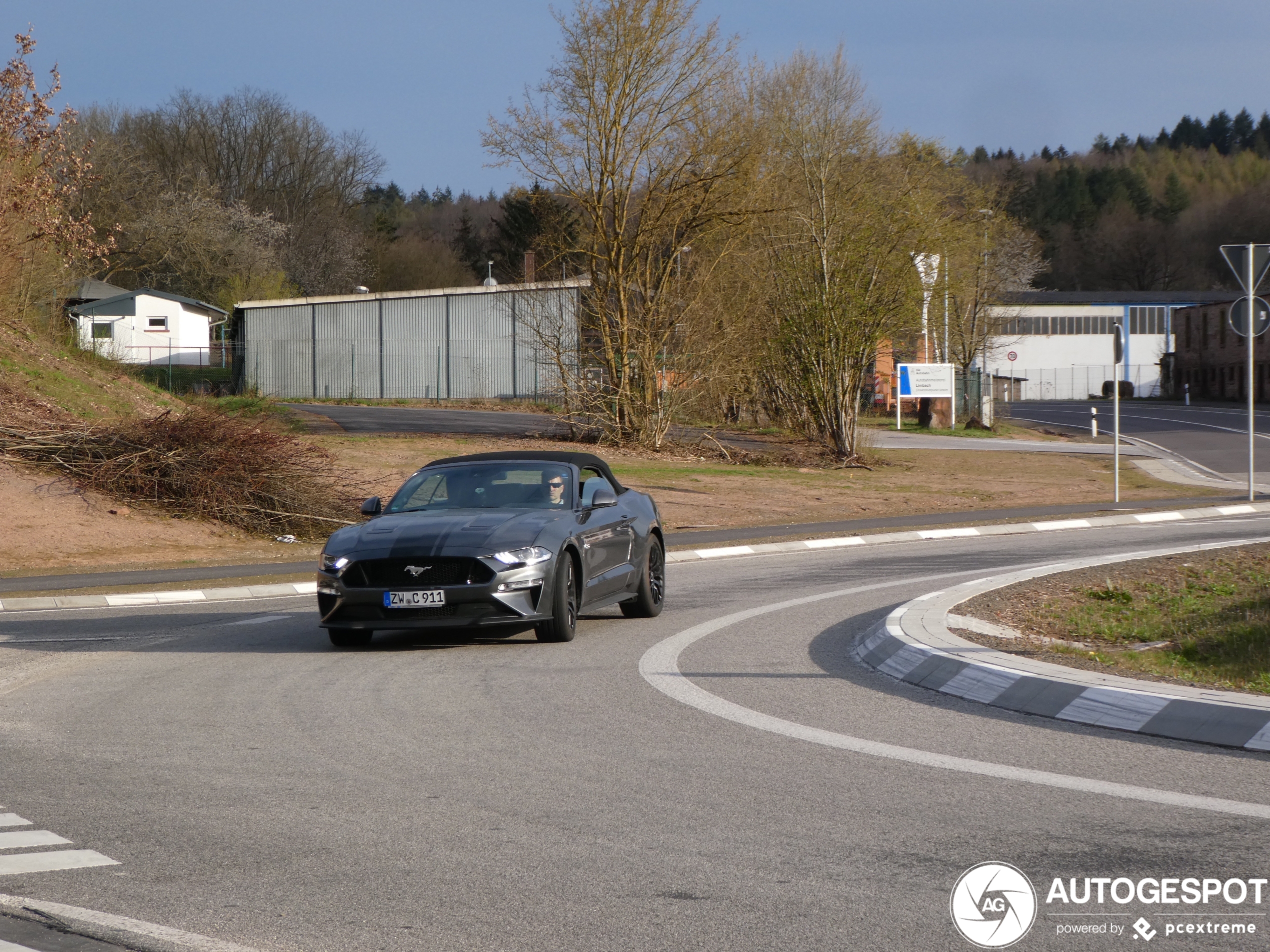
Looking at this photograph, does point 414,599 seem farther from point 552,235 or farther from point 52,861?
point 552,235

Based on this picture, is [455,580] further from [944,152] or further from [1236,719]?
[944,152]

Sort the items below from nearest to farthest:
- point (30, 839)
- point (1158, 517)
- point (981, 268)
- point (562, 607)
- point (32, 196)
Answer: point (30, 839)
point (562, 607)
point (1158, 517)
point (32, 196)
point (981, 268)

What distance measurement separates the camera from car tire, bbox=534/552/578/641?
1068 cm

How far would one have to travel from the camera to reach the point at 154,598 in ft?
50.1

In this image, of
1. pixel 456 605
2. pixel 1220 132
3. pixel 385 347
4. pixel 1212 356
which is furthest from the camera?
pixel 1220 132

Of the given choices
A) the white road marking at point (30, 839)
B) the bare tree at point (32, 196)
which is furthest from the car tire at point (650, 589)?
the bare tree at point (32, 196)

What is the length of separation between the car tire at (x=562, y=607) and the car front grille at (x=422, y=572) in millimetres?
615

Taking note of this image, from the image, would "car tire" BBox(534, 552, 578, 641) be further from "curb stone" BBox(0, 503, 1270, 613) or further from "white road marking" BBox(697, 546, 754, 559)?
"white road marking" BBox(697, 546, 754, 559)

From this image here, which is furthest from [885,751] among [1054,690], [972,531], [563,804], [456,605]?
[972,531]

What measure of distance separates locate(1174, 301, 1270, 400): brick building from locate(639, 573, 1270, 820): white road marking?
255 ft

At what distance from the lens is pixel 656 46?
35688 millimetres

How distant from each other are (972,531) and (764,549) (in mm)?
4410

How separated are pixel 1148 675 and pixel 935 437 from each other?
132ft

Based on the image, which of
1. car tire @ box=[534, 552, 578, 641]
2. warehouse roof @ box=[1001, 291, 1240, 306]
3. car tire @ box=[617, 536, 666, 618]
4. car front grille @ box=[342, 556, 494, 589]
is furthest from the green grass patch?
warehouse roof @ box=[1001, 291, 1240, 306]
